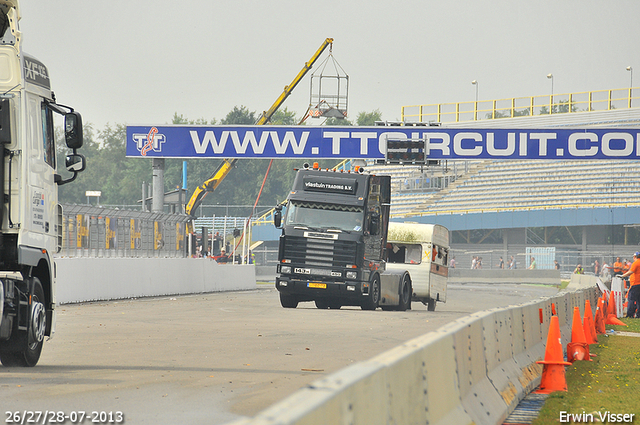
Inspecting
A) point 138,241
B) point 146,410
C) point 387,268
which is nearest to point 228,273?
point 138,241

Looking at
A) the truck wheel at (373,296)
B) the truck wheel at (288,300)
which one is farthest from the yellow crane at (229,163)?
the truck wheel at (373,296)

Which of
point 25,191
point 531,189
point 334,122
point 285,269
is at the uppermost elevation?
point 334,122

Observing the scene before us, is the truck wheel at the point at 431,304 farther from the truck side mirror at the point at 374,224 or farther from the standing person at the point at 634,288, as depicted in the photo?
the standing person at the point at 634,288

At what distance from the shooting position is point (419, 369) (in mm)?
5355

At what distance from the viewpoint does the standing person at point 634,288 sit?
24.3 metres

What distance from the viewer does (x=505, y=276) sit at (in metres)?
60.0

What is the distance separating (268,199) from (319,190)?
92.7m

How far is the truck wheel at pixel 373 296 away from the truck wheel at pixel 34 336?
13.8 meters

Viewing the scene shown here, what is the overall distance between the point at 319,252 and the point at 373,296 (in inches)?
73.4

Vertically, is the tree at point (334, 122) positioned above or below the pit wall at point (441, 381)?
above

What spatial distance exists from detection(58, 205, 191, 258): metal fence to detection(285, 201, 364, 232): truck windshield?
5.97 meters

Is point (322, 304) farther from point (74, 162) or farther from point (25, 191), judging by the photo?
point (25, 191)

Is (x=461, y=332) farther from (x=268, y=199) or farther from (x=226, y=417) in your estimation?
(x=268, y=199)

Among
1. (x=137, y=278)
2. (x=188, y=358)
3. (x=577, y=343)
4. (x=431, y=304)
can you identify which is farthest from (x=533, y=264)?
(x=188, y=358)
